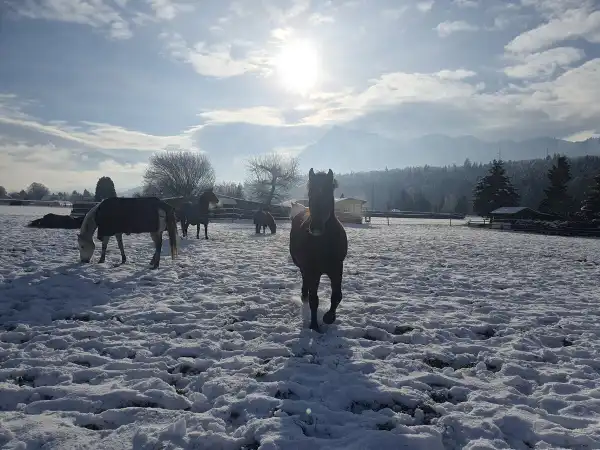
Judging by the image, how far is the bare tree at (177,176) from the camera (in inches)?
2425

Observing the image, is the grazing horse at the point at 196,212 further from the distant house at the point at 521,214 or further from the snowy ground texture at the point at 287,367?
the distant house at the point at 521,214

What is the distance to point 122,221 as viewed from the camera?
1045 centimetres

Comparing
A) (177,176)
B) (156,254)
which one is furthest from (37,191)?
(156,254)

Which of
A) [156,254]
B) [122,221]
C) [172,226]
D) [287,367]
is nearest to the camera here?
[287,367]

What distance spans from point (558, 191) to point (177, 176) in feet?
210

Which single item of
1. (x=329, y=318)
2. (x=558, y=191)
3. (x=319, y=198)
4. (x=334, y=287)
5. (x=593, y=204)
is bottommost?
(x=329, y=318)

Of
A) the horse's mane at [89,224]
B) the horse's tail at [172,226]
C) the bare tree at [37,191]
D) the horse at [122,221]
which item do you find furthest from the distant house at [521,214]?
the bare tree at [37,191]

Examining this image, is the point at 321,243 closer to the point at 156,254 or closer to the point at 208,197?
the point at 156,254

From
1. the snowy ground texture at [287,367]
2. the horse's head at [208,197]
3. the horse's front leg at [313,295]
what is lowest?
the snowy ground texture at [287,367]

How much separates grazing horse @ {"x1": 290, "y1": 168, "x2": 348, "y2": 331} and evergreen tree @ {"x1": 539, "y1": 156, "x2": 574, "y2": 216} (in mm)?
66143

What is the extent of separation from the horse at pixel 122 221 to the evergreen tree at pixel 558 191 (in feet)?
214

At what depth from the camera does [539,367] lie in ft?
14.1

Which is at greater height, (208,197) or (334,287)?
(208,197)

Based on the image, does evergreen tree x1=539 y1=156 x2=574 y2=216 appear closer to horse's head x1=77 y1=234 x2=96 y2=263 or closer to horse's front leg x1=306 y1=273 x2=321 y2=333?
horse's front leg x1=306 y1=273 x2=321 y2=333
